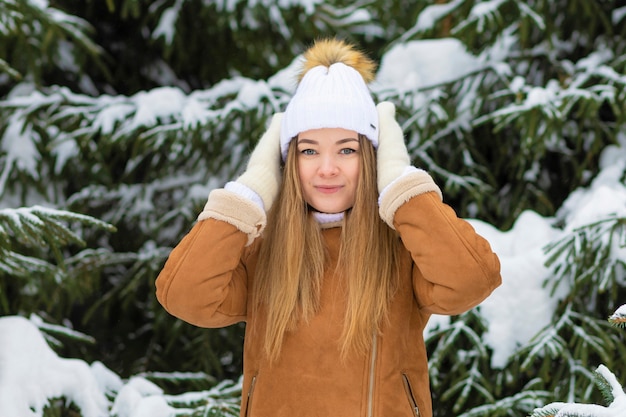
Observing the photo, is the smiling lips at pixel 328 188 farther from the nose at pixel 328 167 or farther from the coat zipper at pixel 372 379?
the coat zipper at pixel 372 379

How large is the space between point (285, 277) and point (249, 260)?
0.19 meters

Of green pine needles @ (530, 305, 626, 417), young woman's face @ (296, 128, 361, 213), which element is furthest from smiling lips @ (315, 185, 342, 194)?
green pine needles @ (530, 305, 626, 417)

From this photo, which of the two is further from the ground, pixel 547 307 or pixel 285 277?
pixel 547 307

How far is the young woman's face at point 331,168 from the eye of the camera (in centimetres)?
229

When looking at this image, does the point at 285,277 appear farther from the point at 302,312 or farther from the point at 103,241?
the point at 103,241

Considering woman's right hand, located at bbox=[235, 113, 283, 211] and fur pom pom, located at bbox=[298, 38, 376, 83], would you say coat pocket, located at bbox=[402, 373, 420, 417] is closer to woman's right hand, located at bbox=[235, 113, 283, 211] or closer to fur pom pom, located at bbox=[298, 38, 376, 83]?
woman's right hand, located at bbox=[235, 113, 283, 211]

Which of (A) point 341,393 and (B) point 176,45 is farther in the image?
(B) point 176,45

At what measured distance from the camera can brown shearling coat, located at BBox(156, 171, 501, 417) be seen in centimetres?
212

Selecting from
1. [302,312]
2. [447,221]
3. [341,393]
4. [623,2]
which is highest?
[623,2]

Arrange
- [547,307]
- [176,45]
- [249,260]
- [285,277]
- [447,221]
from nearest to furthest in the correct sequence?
[447,221], [285,277], [249,260], [547,307], [176,45]

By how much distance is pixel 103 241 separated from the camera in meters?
4.49

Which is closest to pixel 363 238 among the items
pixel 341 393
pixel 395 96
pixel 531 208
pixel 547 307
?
pixel 341 393

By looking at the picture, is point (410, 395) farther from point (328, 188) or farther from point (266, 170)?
point (266, 170)

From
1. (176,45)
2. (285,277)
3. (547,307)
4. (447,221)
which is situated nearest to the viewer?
(447,221)
